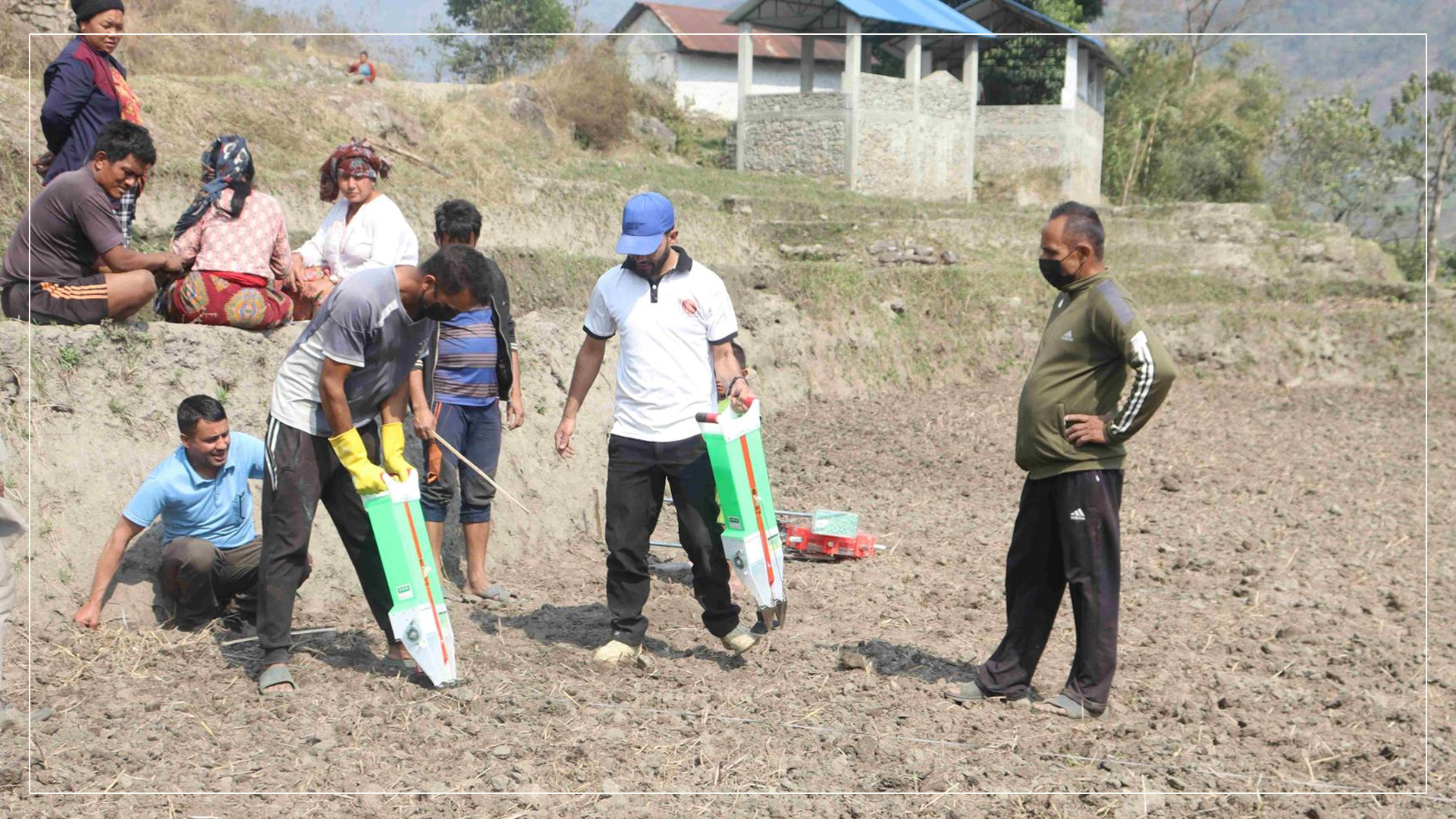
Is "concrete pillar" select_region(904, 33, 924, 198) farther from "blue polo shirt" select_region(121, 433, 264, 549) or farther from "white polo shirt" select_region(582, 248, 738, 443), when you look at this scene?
"blue polo shirt" select_region(121, 433, 264, 549)

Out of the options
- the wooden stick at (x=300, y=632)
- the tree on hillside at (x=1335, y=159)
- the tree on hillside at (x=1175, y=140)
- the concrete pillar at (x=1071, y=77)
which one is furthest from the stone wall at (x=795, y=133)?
the wooden stick at (x=300, y=632)

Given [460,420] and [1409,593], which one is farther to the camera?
[1409,593]

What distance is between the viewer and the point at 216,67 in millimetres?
16281

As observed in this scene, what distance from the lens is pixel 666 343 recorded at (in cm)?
504

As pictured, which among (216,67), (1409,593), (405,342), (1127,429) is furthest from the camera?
(216,67)

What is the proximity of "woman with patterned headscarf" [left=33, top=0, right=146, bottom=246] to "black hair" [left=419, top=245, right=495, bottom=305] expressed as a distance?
2647 mm

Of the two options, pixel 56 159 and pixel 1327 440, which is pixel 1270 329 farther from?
pixel 56 159

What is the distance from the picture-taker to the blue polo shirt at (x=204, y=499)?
518 centimetres

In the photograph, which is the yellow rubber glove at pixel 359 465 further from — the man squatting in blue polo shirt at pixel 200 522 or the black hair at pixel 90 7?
the black hair at pixel 90 7

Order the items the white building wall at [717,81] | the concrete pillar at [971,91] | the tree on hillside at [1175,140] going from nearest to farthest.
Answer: the concrete pillar at [971,91] → the tree on hillside at [1175,140] → the white building wall at [717,81]

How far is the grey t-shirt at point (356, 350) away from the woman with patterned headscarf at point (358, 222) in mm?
1403

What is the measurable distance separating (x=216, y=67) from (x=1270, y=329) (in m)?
14.9

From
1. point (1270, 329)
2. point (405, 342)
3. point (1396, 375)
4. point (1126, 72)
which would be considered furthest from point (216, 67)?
point (1126, 72)

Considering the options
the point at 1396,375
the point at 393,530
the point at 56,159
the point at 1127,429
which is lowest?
the point at 1396,375
